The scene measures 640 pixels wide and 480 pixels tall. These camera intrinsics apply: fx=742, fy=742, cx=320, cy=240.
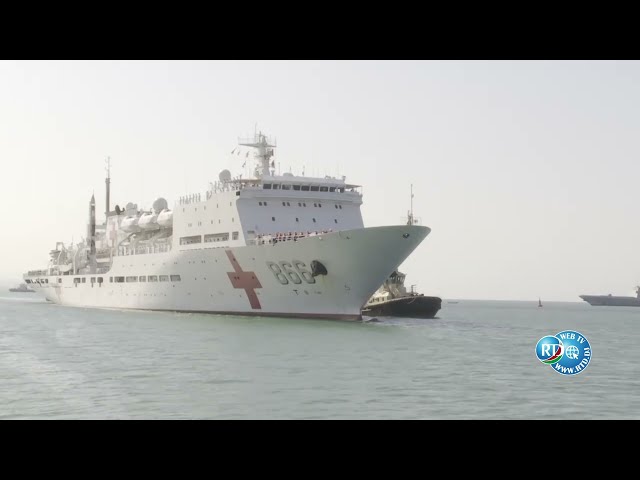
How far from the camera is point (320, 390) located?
13812 mm

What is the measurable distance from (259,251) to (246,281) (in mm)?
1887

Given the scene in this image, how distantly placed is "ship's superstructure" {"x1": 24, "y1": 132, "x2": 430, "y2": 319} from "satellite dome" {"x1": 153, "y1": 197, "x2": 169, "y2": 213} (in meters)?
0.06

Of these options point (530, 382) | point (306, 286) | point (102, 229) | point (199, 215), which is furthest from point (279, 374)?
point (102, 229)

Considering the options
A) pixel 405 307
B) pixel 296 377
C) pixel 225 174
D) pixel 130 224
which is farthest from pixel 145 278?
pixel 296 377

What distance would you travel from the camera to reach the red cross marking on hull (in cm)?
3098

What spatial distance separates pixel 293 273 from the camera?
29.2 meters

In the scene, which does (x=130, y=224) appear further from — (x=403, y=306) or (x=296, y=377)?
(x=296, y=377)

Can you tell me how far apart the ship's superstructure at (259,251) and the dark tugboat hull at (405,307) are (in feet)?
26.6

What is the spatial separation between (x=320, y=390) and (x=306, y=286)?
1537 centimetres

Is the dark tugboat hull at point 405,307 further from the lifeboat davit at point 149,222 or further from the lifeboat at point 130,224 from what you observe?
the lifeboat at point 130,224

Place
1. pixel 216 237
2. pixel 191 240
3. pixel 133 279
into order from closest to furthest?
pixel 216 237, pixel 191 240, pixel 133 279

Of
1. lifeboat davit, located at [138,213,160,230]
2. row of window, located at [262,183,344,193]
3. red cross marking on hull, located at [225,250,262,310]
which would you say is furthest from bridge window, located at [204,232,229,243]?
lifeboat davit, located at [138,213,160,230]

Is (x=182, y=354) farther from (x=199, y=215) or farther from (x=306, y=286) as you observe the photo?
(x=199, y=215)

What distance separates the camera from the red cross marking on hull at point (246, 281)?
3098 centimetres
